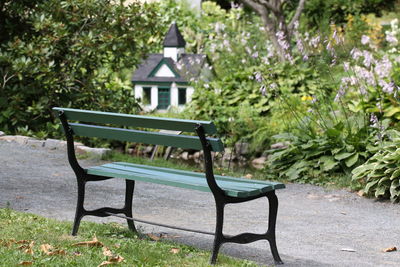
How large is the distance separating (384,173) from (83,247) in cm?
406

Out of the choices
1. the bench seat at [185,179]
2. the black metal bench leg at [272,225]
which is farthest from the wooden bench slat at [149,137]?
the black metal bench leg at [272,225]

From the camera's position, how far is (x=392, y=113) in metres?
9.87

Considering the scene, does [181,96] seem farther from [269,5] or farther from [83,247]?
[83,247]

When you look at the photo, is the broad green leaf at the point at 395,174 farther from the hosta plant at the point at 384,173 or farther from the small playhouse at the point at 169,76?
the small playhouse at the point at 169,76

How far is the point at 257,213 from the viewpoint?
7352mm

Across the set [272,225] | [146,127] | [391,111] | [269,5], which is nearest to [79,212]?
[146,127]

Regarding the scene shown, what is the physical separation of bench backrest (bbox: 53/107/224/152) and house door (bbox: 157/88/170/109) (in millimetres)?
9669

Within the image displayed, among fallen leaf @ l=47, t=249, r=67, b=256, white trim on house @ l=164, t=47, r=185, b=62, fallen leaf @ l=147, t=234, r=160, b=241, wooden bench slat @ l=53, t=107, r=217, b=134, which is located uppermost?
white trim on house @ l=164, t=47, r=185, b=62

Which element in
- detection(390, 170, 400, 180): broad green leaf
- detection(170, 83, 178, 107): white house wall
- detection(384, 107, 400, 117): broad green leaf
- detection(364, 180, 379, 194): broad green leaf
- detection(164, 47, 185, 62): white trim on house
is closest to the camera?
detection(390, 170, 400, 180): broad green leaf

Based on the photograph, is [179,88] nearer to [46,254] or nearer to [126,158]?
[126,158]

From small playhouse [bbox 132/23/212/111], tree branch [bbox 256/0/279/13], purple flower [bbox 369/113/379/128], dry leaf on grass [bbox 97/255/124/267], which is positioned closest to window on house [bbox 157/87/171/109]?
small playhouse [bbox 132/23/212/111]

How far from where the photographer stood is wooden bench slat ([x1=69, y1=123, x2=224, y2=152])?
16.6 feet

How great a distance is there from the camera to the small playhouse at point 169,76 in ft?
50.3

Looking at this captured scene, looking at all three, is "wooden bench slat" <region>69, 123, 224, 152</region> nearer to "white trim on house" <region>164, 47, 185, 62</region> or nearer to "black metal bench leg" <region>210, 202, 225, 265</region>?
"black metal bench leg" <region>210, 202, 225, 265</region>
